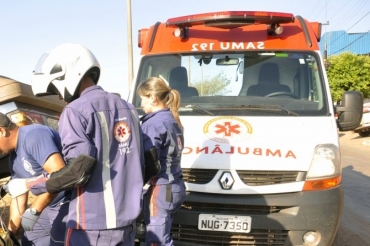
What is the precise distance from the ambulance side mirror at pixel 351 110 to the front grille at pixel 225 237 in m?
1.52

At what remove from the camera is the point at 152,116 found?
3.45 meters

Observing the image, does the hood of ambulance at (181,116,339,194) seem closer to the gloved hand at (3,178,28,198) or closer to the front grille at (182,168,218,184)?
the front grille at (182,168,218,184)

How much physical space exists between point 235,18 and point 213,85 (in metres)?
0.76

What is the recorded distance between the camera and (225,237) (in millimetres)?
3971

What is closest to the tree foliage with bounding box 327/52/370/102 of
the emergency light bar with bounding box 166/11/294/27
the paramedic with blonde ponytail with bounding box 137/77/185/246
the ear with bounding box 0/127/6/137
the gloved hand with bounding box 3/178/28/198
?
the emergency light bar with bounding box 166/11/294/27

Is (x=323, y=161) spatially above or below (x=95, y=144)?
below

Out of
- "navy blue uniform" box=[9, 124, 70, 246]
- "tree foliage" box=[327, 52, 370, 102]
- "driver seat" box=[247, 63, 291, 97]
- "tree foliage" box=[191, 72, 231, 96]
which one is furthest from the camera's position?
"tree foliage" box=[327, 52, 370, 102]

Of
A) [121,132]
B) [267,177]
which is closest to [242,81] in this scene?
[267,177]

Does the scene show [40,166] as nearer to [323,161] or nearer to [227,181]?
[227,181]

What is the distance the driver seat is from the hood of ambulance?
0.64 m

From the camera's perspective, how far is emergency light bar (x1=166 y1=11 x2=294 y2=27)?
464 centimetres

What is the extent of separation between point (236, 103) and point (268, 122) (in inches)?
21.3

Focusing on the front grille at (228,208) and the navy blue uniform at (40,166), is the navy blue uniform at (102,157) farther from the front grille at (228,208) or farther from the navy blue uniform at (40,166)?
the front grille at (228,208)

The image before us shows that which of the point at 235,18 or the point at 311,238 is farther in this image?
the point at 235,18
